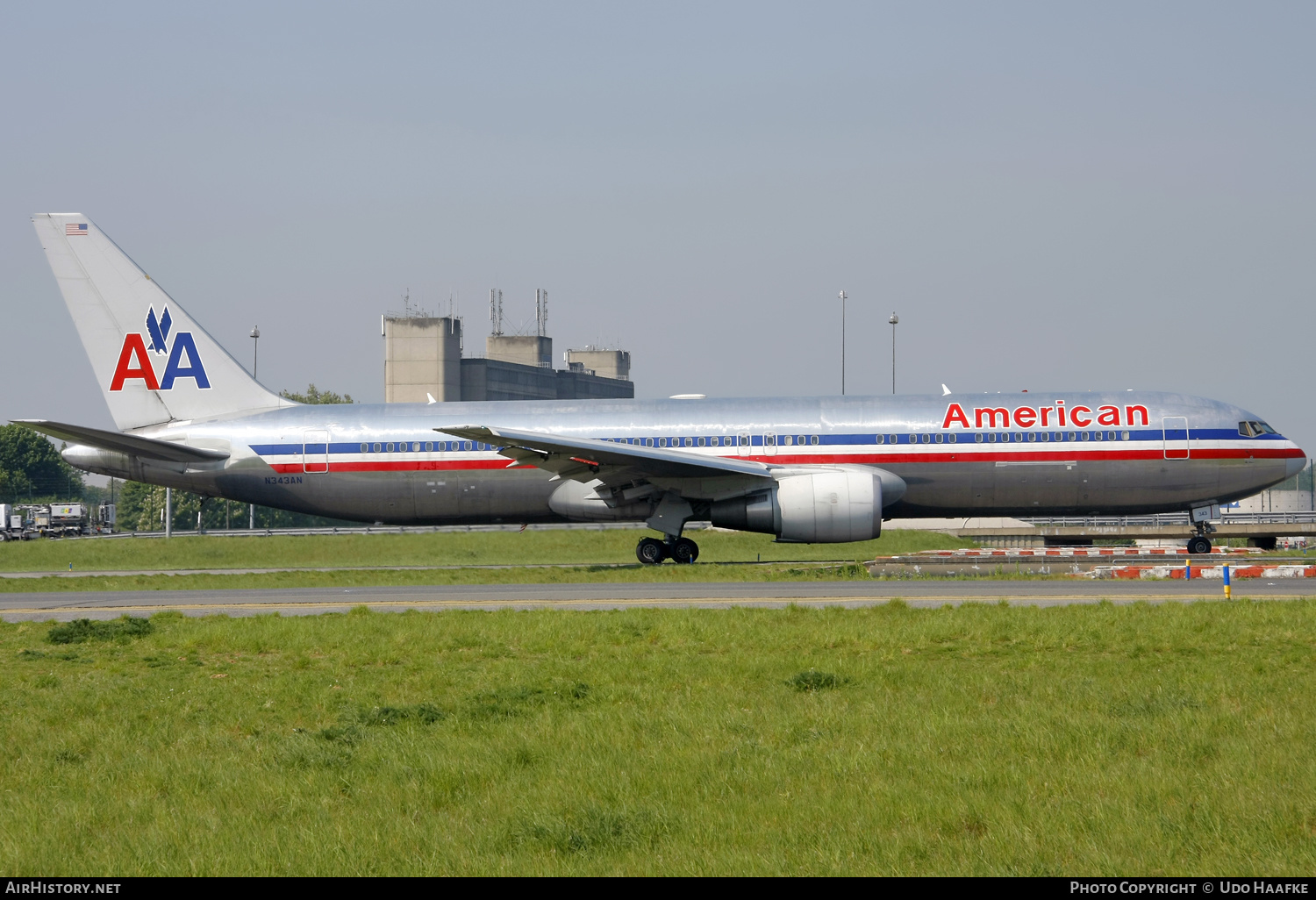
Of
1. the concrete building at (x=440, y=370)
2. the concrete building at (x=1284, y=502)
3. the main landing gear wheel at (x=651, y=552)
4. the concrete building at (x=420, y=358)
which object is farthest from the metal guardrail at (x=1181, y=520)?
the concrete building at (x=420, y=358)

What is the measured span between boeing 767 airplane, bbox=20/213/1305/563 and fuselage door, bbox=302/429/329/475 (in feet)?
0.16

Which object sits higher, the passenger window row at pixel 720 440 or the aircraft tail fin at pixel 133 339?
the aircraft tail fin at pixel 133 339

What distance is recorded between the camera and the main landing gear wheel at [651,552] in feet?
103

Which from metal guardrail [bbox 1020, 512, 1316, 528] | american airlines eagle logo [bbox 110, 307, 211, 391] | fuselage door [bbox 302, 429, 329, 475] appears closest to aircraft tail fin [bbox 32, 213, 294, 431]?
american airlines eagle logo [bbox 110, 307, 211, 391]

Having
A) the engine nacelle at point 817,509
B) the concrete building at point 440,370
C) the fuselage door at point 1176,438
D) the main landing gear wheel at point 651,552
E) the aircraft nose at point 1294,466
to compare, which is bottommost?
the main landing gear wheel at point 651,552

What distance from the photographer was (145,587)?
28141 millimetres

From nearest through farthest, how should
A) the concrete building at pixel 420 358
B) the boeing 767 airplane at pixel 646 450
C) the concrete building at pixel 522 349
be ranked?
1. the boeing 767 airplane at pixel 646 450
2. the concrete building at pixel 420 358
3. the concrete building at pixel 522 349

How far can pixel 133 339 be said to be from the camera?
3262cm

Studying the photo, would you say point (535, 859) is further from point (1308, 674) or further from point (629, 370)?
point (629, 370)

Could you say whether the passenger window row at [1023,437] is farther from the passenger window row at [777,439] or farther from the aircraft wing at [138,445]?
the aircraft wing at [138,445]

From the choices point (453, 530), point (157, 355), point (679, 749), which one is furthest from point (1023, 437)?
point (453, 530)

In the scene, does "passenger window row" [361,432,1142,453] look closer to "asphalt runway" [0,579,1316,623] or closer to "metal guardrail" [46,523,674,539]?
"metal guardrail" [46,523,674,539]

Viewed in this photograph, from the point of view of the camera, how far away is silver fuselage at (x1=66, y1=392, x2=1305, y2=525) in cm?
3011

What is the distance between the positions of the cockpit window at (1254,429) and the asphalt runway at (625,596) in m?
8.23
